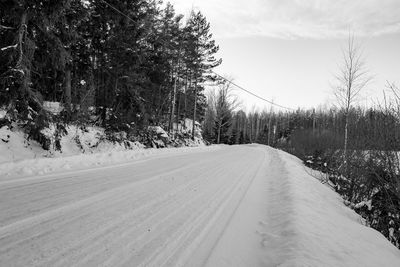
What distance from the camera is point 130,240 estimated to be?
4.06 m

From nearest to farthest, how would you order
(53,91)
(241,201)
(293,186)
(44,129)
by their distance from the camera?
1. (241,201)
2. (293,186)
3. (44,129)
4. (53,91)

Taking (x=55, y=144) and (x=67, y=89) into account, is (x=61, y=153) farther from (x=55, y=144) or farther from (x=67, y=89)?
(x=67, y=89)

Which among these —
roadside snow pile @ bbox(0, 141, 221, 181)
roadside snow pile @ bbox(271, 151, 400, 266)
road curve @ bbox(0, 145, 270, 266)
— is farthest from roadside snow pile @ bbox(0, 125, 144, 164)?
roadside snow pile @ bbox(271, 151, 400, 266)

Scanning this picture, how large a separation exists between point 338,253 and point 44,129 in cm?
1269

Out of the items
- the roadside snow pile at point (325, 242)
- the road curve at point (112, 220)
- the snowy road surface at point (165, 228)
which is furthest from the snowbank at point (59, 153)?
the roadside snow pile at point (325, 242)

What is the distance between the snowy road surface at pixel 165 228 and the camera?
3658 millimetres

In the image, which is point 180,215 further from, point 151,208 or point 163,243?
point 163,243

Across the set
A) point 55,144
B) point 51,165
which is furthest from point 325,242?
point 55,144

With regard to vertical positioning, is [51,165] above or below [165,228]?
above

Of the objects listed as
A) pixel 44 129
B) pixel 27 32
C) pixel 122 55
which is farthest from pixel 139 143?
pixel 27 32

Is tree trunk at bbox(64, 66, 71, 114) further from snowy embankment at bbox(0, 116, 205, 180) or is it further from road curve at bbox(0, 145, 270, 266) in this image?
road curve at bbox(0, 145, 270, 266)

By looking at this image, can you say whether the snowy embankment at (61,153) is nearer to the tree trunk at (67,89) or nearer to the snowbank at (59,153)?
the snowbank at (59,153)

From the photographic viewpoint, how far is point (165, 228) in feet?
15.4

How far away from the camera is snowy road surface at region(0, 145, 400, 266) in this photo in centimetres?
366
